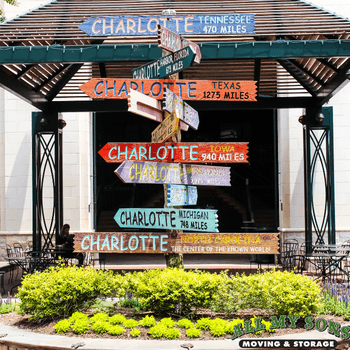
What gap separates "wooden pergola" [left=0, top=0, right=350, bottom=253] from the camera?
8.86 metres

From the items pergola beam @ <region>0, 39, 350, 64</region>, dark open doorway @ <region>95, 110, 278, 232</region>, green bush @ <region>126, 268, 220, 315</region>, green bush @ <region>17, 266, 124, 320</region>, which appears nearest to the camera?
green bush @ <region>126, 268, 220, 315</region>

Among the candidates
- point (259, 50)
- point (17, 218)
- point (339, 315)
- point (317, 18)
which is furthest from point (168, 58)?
point (17, 218)

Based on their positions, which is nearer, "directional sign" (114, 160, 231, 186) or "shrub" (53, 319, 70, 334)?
"shrub" (53, 319, 70, 334)

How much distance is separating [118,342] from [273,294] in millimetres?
2076

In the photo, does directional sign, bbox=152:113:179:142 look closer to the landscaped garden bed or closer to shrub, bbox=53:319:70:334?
the landscaped garden bed

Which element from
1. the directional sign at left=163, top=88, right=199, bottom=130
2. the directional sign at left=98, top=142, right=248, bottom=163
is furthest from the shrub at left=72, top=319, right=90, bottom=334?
the directional sign at left=163, top=88, right=199, bottom=130

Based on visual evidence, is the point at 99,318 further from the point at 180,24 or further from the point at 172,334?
the point at 180,24

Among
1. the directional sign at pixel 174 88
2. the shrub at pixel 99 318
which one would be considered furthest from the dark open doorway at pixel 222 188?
the shrub at pixel 99 318

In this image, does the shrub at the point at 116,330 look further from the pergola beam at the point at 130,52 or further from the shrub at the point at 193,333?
the pergola beam at the point at 130,52

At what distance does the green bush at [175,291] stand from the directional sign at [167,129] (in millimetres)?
1887

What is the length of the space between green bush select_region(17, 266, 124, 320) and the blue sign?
148 inches

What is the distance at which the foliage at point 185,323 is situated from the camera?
5.65m

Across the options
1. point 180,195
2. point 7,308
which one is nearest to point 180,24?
point 180,195

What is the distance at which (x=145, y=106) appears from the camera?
650cm
